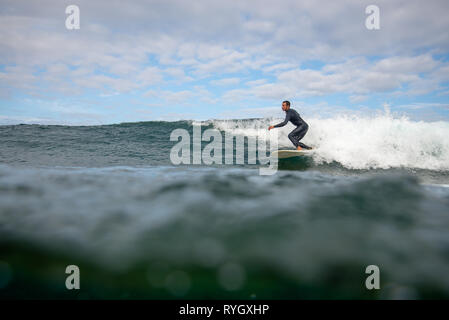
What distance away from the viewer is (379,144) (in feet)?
36.6

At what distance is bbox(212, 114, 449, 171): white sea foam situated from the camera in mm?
9935

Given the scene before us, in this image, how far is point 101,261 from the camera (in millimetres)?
1927

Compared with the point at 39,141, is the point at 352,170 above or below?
below

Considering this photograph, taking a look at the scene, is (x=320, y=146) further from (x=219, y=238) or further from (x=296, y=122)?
(x=219, y=238)

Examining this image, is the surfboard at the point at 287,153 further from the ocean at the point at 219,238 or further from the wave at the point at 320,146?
the ocean at the point at 219,238

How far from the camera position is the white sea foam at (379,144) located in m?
9.94

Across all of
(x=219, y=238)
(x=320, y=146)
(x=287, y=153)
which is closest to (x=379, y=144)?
(x=320, y=146)
